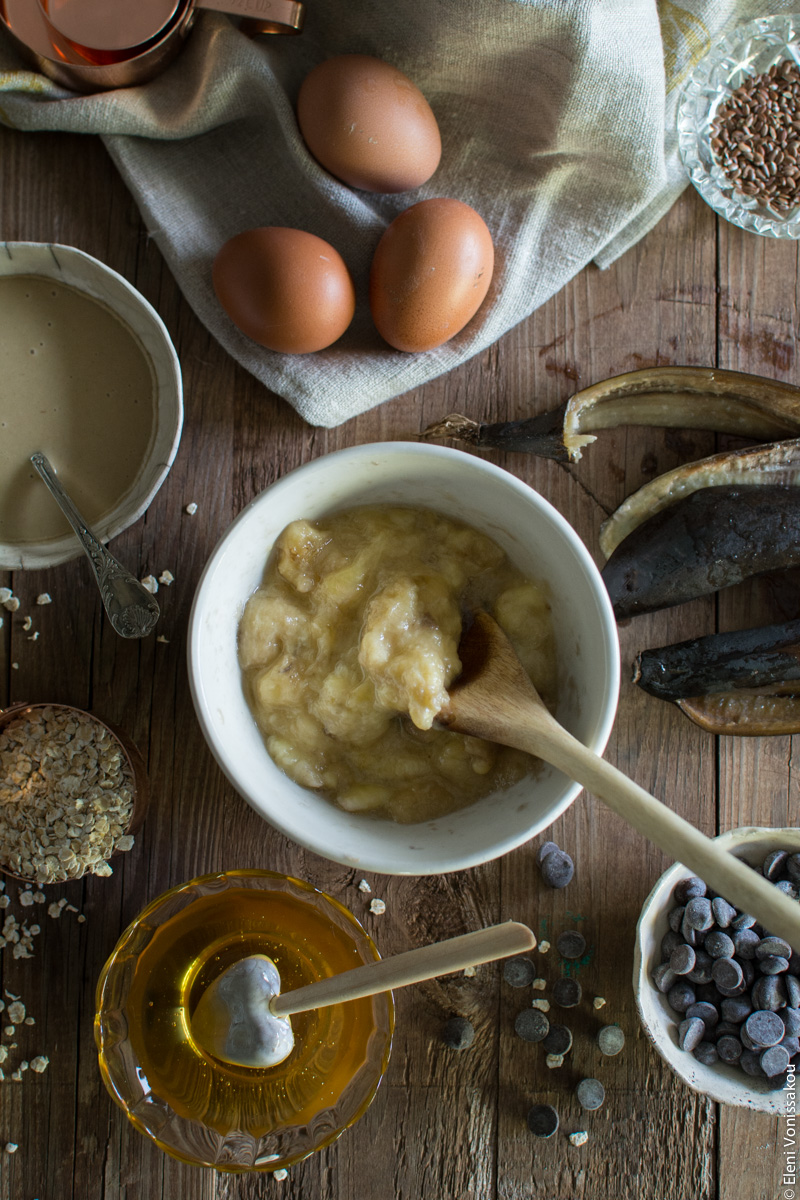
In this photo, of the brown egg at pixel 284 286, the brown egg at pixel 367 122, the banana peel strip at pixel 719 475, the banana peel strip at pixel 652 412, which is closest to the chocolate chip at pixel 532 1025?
the banana peel strip at pixel 719 475

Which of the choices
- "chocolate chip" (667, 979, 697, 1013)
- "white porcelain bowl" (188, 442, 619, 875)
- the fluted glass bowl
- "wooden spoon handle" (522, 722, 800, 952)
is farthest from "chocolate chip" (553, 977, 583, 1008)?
the fluted glass bowl

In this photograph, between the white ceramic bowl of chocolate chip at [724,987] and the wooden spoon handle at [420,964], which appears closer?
the wooden spoon handle at [420,964]

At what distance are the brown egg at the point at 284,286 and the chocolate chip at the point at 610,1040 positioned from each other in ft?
4.06

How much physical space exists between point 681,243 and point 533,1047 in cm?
143

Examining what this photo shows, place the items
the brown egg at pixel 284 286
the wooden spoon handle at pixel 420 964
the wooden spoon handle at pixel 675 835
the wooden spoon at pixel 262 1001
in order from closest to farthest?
the wooden spoon handle at pixel 675 835 → the wooden spoon handle at pixel 420 964 → the wooden spoon at pixel 262 1001 → the brown egg at pixel 284 286

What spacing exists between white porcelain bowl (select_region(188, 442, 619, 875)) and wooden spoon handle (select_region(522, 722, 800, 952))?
59 millimetres


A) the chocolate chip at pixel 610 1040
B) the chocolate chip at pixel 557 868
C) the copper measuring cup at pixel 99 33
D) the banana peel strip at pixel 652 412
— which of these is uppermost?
the copper measuring cup at pixel 99 33

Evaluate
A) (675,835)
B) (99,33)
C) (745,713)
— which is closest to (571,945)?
(745,713)

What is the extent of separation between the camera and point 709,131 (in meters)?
1.57

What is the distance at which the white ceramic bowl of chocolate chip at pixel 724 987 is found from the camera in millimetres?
1399

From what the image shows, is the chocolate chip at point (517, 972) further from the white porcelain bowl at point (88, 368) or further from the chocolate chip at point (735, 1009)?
the white porcelain bowl at point (88, 368)

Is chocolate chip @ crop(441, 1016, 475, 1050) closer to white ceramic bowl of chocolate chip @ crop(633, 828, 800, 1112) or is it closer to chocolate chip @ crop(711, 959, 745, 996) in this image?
white ceramic bowl of chocolate chip @ crop(633, 828, 800, 1112)

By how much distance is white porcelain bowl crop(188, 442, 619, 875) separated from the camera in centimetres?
115

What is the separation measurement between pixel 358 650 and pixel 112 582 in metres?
0.45
